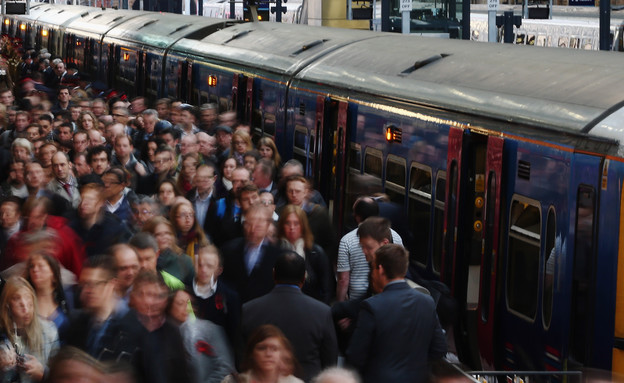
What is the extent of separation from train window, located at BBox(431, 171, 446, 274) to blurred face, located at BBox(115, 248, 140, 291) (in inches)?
145

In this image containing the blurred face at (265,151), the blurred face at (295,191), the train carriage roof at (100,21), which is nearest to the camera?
the blurred face at (295,191)

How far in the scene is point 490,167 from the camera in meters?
9.41

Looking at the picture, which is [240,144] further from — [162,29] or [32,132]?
[162,29]

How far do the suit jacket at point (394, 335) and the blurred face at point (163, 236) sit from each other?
1.85m

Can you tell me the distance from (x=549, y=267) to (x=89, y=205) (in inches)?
135

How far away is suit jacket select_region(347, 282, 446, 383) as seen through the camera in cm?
687

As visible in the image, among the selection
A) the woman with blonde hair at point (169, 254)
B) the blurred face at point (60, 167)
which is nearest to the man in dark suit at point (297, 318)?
the woman with blonde hair at point (169, 254)

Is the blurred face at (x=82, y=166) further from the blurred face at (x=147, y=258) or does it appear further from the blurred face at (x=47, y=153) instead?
the blurred face at (x=147, y=258)

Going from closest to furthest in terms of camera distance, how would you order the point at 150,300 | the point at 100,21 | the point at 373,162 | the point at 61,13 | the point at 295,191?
1. the point at 150,300
2. the point at 295,191
3. the point at 373,162
4. the point at 100,21
5. the point at 61,13

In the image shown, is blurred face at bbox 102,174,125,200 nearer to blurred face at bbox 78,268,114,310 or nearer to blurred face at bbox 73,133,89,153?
blurred face at bbox 73,133,89,153

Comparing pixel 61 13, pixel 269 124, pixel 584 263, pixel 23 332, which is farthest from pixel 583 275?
pixel 61 13

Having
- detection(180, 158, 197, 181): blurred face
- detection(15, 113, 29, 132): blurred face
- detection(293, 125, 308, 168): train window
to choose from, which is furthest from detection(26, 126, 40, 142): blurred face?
detection(293, 125, 308, 168): train window

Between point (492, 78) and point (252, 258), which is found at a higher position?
point (492, 78)

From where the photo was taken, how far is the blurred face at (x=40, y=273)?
7325mm
